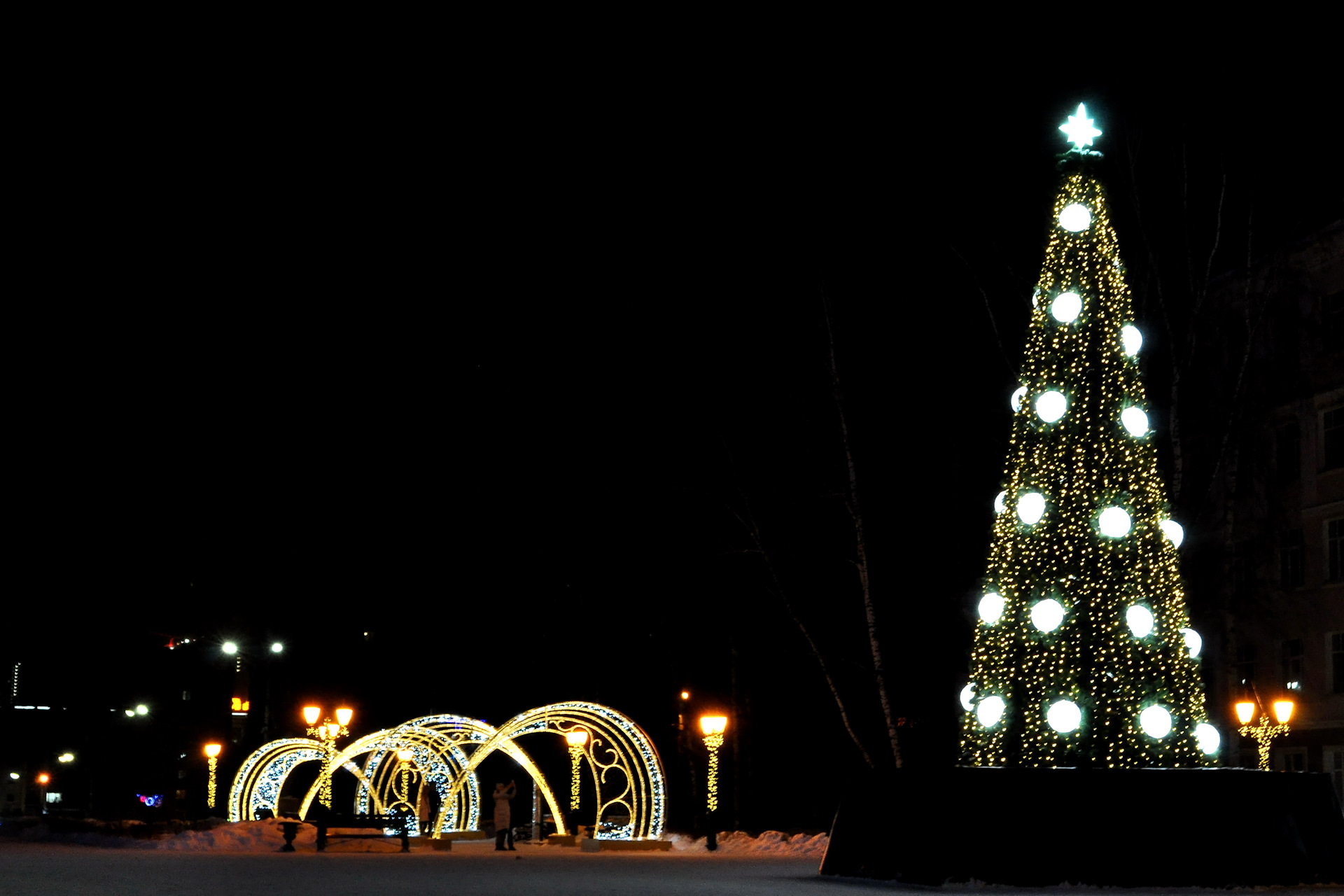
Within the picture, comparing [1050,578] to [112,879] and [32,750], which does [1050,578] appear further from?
[32,750]

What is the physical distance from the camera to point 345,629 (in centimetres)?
5222

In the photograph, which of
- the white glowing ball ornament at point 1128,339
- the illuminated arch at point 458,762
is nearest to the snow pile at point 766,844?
the illuminated arch at point 458,762

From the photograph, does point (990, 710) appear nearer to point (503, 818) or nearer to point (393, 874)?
point (393, 874)

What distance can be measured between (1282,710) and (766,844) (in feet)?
28.9

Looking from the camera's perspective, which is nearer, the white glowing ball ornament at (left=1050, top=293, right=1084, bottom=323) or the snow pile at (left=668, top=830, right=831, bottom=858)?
the white glowing ball ornament at (left=1050, top=293, right=1084, bottom=323)

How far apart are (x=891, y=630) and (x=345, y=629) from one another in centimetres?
2082

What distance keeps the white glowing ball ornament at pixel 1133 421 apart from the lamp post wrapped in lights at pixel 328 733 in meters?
18.4

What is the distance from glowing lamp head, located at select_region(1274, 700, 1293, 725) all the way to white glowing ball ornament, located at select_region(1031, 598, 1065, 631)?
11.1 m

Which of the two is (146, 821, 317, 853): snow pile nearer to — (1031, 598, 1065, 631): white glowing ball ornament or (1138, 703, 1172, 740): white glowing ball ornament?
(1031, 598, 1065, 631): white glowing ball ornament

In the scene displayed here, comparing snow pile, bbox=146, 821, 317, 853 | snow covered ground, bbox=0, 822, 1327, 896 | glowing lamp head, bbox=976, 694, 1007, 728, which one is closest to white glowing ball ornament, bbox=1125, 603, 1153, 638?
glowing lamp head, bbox=976, 694, 1007, 728

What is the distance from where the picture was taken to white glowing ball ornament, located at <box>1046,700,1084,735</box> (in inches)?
755

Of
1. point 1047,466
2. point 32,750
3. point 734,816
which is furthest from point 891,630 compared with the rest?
point 32,750

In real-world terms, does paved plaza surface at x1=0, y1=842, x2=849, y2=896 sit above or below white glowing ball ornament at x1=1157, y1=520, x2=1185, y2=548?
below

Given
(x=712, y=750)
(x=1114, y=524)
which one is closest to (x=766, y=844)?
(x=712, y=750)
